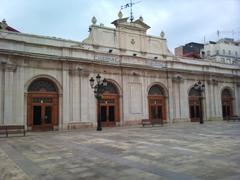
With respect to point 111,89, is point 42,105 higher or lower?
lower

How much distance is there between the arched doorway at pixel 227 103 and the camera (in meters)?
39.4

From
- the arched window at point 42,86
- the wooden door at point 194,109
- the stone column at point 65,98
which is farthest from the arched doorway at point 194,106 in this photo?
the arched window at point 42,86

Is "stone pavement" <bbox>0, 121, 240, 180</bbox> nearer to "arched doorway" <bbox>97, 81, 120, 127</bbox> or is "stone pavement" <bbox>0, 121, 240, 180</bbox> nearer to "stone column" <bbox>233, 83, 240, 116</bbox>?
"arched doorway" <bbox>97, 81, 120, 127</bbox>

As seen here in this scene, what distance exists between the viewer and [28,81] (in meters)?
23.6

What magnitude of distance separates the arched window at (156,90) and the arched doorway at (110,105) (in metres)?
4.93

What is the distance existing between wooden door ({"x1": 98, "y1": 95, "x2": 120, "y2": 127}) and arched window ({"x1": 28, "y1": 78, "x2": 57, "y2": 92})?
5.53m

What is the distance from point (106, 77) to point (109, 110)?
3577 mm

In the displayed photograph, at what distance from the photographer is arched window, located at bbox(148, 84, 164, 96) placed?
105 ft

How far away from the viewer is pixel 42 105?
2461cm

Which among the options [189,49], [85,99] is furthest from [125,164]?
[189,49]

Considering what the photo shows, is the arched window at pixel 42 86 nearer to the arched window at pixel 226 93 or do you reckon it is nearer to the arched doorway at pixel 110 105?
the arched doorway at pixel 110 105

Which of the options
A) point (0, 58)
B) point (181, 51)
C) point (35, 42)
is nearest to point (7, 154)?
point (0, 58)

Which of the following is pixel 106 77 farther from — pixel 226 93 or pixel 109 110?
pixel 226 93

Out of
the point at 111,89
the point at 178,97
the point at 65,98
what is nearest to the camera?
the point at 65,98
